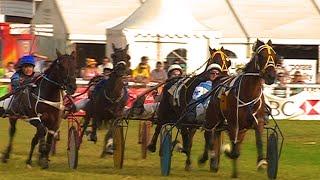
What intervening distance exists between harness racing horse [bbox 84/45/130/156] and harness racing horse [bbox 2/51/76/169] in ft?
4.88

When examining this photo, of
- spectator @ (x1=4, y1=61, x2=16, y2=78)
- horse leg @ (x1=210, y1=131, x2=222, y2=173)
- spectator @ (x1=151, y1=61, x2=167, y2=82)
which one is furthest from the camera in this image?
spectator @ (x1=4, y1=61, x2=16, y2=78)

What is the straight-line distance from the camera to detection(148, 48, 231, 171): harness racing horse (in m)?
13.2

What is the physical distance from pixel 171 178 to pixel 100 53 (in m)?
20.6

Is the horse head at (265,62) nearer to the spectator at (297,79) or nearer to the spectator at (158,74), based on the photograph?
the spectator at (158,74)

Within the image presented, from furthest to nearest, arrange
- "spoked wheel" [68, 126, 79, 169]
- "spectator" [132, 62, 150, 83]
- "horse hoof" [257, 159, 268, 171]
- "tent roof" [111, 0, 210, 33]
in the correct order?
"tent roof" [111, 0, 210, 33] → "spectator" [132, 62, 150, 83] → "spoked wheel" [68, 126, 79, 169] → "horse hoof" [257, 159, 268, 171]

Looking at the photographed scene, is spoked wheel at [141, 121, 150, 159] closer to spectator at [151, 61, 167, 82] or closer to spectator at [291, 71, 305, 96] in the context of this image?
spectator at [151, 61, 167, 82]

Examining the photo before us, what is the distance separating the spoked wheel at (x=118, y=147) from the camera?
13281 millimetres

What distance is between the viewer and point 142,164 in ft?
46.7

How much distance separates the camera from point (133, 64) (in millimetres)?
26906

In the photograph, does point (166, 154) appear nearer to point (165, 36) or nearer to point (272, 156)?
point (272, 156)

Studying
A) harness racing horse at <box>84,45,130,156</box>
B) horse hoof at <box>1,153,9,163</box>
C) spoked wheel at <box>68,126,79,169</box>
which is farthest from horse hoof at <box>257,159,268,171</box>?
horse hoof at <box>1,153,9,163</box>

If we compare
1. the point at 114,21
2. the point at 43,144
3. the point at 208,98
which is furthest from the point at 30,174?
the point at 114,21

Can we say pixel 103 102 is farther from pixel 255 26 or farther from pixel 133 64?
pixel 255 26

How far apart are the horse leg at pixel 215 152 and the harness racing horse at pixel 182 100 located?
0.44 metres
